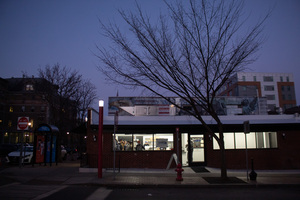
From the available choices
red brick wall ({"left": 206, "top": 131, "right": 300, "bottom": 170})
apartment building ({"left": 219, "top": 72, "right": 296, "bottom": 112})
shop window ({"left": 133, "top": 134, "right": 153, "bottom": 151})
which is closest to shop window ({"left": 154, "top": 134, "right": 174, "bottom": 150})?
shop window ({"left": 133, "top": 134, "right": 153, "bottom": 151})

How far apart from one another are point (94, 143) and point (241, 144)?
9.83 metres

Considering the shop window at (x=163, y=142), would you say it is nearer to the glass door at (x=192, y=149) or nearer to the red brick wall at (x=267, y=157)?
the glass door at (x=192, y=149)

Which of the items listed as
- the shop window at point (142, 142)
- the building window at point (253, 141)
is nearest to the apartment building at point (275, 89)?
the building window at point (253, 141)

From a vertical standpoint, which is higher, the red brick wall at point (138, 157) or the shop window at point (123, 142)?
the shop window at point (123, 142)

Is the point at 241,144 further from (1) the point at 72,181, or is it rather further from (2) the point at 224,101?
(2) the point at 224,101

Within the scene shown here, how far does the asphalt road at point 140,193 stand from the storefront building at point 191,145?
222 inches

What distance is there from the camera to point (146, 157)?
16.5 meters

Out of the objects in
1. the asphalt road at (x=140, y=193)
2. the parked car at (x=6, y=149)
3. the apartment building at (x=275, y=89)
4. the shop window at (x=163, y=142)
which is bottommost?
the asphalt road at (x=140, y=193)

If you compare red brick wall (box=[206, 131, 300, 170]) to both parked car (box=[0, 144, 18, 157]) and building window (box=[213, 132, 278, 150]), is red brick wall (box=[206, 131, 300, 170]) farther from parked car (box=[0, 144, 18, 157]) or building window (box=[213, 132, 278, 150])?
parked car (box=[0, 144, 18, 157])

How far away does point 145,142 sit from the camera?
55.3ft

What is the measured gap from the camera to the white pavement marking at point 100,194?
Result: 8578mm

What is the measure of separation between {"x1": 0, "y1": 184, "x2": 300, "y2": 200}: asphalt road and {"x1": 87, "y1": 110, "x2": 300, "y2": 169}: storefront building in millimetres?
5630

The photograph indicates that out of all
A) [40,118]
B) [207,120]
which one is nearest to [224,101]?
[207,120]

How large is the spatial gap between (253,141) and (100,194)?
11.7m
